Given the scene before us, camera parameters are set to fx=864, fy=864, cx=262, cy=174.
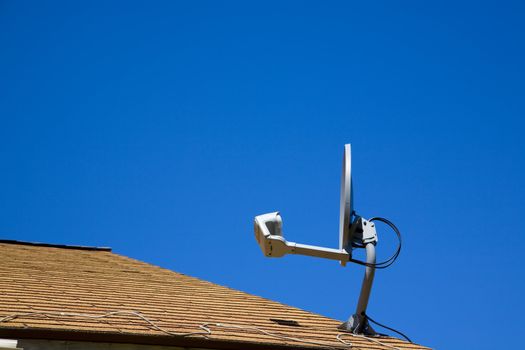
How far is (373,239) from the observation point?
7973 millimetres

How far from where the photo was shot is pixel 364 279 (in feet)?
25.9

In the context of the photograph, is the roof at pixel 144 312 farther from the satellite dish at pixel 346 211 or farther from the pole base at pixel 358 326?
the satellite dish at pixel 346 211

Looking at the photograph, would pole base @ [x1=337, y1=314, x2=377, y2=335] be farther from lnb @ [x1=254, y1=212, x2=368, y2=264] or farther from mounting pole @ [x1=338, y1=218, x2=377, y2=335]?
lnb @ [x1=254, y1=212, x2=368, y2=264]

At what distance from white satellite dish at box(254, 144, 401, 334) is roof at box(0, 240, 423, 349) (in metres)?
0.35

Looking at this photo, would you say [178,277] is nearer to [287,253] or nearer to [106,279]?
[106,279]

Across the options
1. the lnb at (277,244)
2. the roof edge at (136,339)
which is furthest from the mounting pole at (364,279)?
the roof edge at (136,339)

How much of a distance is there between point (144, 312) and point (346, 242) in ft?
6.38

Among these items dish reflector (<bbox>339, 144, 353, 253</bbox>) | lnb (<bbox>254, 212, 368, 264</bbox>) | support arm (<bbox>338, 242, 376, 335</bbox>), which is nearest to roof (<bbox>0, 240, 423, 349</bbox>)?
support arm (<bbox>338, 242, 376, 335</bbox>)

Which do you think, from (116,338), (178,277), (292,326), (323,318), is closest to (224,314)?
(292,326)

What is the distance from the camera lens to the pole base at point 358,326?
310 inches

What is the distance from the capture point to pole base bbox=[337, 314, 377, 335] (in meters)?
7.88

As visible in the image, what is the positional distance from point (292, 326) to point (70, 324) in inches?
88.3

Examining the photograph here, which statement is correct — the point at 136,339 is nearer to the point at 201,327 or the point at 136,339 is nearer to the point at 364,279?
the point at 201,327

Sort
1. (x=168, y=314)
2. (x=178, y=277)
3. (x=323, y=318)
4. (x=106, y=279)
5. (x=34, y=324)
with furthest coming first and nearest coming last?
(x=178, y=277)
(x=106, y=279)
(x=323, y=318)
(x=168, y=314)
(x=34, y=324)
